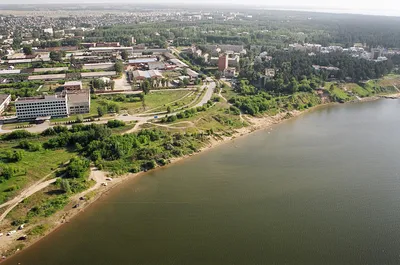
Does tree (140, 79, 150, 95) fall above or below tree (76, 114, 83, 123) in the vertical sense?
above

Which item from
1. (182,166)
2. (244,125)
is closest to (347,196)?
(182,166)

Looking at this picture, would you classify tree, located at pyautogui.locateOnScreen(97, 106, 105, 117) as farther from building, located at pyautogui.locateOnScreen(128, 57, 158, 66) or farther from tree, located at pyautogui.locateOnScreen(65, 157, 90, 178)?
building, located at pyautogui.locateOnScreen(128, 57, 158, 66)

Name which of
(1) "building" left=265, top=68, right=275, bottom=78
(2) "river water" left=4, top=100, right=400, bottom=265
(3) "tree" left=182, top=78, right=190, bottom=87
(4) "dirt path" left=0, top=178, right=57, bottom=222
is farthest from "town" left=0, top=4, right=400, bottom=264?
(2) "river water" left=4, top=100, right=400, bottom=265

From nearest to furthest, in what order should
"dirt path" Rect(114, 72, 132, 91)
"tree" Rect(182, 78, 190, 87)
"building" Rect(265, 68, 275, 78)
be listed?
"dirt path" Rect(114, 72, 132, 91), "tree" Rect(182, 78, 190, 87), "building" Rect(265, 68, 275, 78)

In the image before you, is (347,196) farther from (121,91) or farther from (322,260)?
(121,91)

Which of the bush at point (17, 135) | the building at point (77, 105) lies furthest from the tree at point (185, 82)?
the bush at point (17, 135)

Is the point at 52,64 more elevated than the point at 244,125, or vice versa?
the point at 52,64

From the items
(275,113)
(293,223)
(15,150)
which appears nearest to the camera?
(293,223)
